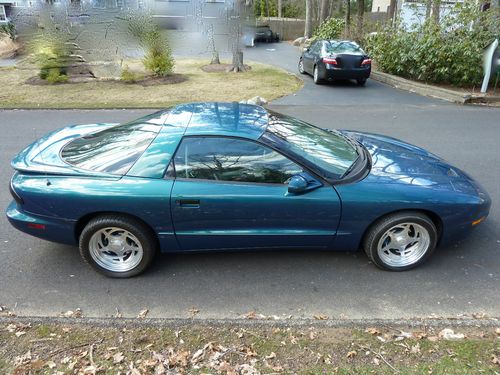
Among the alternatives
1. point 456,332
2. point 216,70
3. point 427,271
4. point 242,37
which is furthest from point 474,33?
point 456,332

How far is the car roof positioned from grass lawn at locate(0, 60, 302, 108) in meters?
6.91

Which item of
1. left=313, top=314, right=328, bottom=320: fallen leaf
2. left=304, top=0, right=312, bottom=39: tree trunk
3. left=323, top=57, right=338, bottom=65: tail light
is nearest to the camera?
left=313, top=314, right=328, bottom=320: fallen leaf

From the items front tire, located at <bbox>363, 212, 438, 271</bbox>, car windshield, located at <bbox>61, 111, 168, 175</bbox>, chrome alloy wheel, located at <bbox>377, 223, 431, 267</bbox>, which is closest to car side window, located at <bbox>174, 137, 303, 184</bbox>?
car windshield, located at <bbox>61, 111, 168, 175</bbox>

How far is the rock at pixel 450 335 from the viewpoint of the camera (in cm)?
262

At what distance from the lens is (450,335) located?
2645 mm

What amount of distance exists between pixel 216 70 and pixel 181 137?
44.7 feet

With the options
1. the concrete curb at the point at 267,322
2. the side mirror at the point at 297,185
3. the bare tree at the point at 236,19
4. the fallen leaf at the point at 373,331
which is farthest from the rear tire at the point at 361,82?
the fallen leaf at the point at 373,331

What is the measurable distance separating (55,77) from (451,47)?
13004mm

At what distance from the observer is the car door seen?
3043 mm

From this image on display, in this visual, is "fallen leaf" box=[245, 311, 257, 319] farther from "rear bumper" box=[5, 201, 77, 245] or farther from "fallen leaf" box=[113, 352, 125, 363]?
"rear bumper" box=[5, 201, 77, 245]

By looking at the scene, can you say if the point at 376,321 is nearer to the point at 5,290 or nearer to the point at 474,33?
the point at 5,290

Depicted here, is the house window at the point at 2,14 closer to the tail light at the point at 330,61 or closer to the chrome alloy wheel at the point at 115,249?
the tail light at the point at 330,61

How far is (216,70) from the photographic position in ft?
52.4

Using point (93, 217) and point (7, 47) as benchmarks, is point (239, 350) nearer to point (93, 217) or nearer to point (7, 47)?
point (93, 217)
